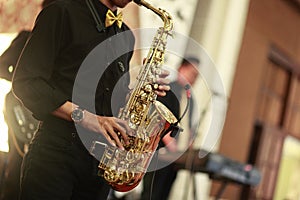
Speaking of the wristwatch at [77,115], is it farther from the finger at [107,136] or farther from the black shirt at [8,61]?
the black shirt at [8,61]

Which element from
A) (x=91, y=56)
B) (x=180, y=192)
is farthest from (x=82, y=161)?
(x=180, y=192)

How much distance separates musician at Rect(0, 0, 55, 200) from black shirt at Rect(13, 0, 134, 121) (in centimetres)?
48

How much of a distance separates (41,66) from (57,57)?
0.26 ft

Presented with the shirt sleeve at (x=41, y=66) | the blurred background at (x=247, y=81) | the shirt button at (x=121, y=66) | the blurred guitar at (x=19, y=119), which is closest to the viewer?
the shirt sleeve at (x=41, y=66)

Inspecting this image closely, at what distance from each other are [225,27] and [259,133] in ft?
5.65

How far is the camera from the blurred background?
5.27 m

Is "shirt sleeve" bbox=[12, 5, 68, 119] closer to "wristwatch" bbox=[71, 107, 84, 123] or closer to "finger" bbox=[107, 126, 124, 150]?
"wristwatch" bbox=[71, 107, 84, 123]

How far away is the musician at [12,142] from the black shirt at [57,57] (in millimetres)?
482

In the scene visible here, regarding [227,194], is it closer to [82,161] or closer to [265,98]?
[265,98]

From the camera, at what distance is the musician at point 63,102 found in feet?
5.64

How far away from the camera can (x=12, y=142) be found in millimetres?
2488

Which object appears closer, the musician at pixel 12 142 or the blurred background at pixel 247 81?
the musician at pixel 12 142

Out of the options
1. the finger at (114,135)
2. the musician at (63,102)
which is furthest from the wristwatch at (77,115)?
the finger at (114,135)

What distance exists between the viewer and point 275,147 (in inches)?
279
